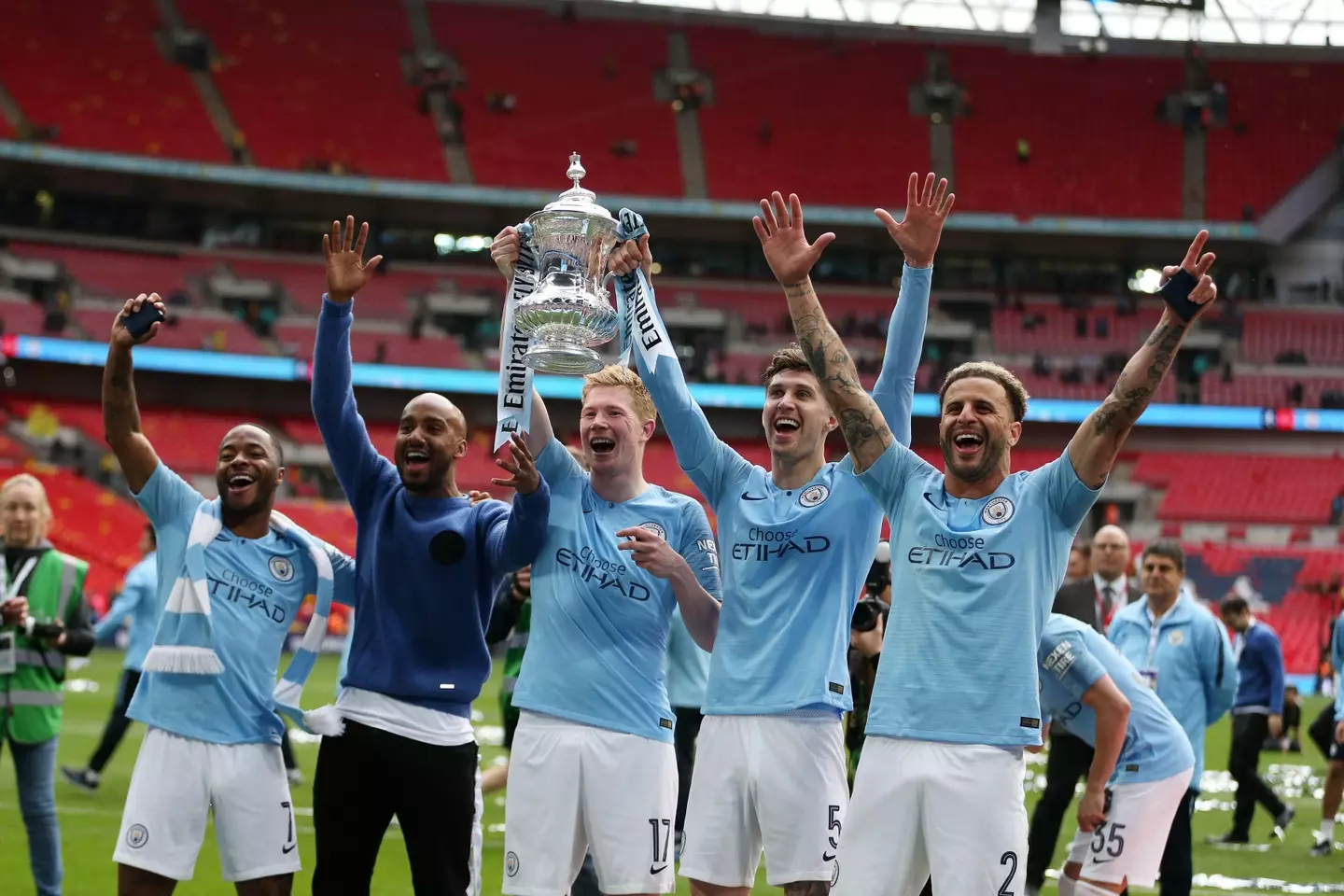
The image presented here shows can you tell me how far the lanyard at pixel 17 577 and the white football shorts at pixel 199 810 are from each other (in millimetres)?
2647

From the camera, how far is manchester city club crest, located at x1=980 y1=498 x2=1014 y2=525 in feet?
13.6

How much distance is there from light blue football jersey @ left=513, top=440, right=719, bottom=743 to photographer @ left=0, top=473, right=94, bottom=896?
3.13 metres

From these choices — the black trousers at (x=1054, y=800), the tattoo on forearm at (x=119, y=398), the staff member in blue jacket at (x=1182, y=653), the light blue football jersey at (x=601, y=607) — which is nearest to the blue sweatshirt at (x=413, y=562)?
the light blue football jersey at (x=601, y=607)

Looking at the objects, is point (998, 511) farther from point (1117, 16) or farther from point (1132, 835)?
point (1117, 16)

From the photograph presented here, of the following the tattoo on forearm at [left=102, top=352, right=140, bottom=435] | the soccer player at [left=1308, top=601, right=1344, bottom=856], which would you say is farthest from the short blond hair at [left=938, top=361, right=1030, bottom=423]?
the soccer player at [left=1308, top=601, right=1344, bottom=856]

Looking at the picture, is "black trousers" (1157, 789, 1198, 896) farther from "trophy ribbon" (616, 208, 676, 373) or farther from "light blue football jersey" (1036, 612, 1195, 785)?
"trophy ribbon" (616, 208, 676, 373)

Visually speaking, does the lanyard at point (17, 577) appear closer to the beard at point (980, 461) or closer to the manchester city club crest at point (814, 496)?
the manchester city club crest at point (814, 496)

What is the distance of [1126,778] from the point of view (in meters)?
5.80

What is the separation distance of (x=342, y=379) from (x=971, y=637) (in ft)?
7.62

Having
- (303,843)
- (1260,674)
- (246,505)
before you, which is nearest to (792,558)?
(246,505)

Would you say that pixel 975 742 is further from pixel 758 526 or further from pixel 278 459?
pixel 278 459

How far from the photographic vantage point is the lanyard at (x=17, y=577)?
7.13 meters

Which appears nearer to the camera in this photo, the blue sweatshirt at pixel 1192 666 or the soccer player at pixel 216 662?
the soccer player at pixel 216 662

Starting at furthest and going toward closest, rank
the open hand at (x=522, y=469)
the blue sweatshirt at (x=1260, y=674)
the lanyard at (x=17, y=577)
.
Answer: the blue sweatshirt at (x=1260, y=674) → the lanyard at (x=17, y=577) → the open hand at (x=522, y=469)
